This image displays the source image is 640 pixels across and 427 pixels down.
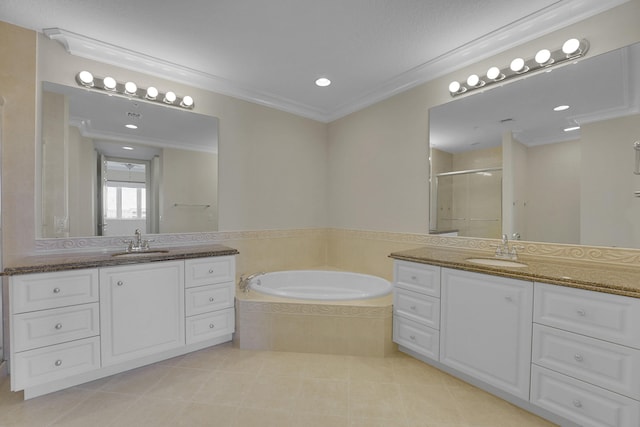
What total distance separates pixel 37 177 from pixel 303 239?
2.49 meters

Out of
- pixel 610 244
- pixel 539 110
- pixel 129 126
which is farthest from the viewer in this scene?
pixel 129 126

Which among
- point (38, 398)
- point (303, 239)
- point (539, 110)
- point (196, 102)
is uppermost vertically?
point (196, 102)

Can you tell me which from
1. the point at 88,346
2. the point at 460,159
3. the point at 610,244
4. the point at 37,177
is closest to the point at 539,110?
the point at 460,159

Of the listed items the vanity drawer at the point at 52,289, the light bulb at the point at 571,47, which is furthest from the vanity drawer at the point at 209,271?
the light bulb at the point at 571,47

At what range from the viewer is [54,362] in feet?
5.78

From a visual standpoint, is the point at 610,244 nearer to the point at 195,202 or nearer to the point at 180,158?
the point at 195,202

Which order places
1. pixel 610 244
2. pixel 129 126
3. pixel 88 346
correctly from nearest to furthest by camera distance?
pixel 610 244
pixel 88 346
pixel 129 126

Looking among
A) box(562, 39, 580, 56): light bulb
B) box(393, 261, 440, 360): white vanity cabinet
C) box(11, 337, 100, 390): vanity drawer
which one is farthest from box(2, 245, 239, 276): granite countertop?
box(562, 39, 580, 56): light bulb

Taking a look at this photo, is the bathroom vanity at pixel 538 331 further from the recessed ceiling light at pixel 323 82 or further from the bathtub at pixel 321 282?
the recessed ceiling light at pixel 323 82

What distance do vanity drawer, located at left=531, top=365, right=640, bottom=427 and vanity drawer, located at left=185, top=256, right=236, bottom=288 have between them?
2.26m

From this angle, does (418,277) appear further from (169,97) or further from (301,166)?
(169,97)

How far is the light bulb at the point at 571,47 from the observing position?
1778 millimetres

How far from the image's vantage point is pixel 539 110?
6.72ft

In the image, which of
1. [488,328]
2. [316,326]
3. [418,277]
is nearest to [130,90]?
[316,326]
